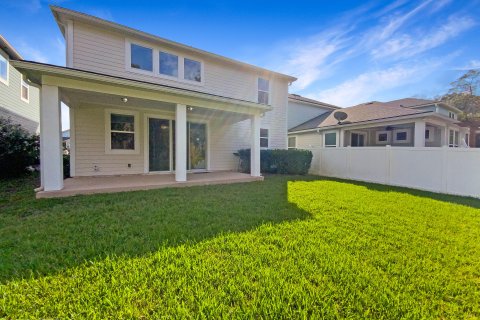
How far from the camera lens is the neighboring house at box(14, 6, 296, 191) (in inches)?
202

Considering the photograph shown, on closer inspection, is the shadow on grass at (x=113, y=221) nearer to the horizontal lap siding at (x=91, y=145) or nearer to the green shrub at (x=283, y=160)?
the horizontal lap siding at (x=91, y=145)

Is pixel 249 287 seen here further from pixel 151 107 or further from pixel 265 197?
pixel 151 107

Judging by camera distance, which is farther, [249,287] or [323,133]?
[323,133]

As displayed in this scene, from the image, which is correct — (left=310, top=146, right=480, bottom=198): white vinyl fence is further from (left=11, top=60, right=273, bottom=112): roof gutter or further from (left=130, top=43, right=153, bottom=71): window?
(left=130, top=43, right=153, bottom=71): window

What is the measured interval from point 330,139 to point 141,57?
12.0 m

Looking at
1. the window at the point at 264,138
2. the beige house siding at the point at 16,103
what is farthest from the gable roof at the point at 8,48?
the window at the point at 264,138

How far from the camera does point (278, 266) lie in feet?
7.56

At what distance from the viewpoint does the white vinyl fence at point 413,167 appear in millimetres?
6242

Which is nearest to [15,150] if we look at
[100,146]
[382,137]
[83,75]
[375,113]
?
[100,146]

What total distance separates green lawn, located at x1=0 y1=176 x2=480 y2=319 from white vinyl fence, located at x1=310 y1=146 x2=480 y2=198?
9.34 ft

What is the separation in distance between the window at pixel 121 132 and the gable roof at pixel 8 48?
5500 millimetres

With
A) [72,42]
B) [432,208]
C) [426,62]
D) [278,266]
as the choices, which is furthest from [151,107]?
[426,62]

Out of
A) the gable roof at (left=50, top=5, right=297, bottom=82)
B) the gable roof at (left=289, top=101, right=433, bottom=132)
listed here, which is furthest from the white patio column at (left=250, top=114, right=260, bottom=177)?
the gable roof at (left=289, top=101, right=433, bottom=132)

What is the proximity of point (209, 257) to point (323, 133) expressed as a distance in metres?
13.7
